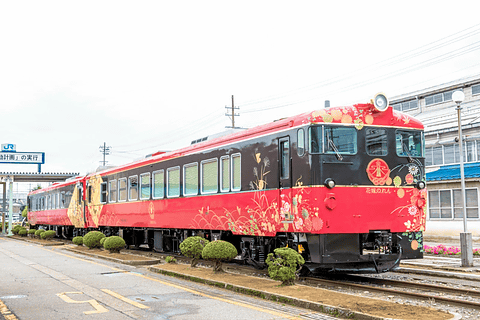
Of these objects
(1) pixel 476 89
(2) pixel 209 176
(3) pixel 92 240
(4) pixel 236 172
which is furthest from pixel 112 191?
(1) pixel 476 89

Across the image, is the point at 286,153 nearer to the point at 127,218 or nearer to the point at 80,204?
the point at 127,218

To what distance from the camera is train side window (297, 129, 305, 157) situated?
33.0ft

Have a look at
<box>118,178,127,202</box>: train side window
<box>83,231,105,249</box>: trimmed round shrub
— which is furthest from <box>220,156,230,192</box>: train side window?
<box>83,231,105,249</box>: trimmed round shrub

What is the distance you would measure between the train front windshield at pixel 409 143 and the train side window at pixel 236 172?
371 cm

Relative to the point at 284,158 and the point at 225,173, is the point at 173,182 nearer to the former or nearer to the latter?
the point at 225,173

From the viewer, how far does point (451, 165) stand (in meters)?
24.6

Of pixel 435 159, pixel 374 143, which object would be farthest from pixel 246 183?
pixel 435 159

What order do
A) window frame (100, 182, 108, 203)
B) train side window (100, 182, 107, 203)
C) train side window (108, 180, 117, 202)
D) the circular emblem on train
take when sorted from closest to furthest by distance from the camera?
the circular emblem on train
train side window (108, 180, 117, 202)
window frame (100, 182, 108, 203)
train side window (100, 182, 107, 203)

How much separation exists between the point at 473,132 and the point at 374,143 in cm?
1551

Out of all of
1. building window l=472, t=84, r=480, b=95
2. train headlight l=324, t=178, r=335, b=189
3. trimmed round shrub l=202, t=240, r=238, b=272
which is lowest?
trimmed round shrub l=202, t=240, r=238, b=272

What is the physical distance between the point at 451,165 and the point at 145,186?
15040 mm

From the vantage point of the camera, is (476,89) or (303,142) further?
(476,89)

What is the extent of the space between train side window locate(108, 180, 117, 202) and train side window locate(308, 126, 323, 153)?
12.7 metres

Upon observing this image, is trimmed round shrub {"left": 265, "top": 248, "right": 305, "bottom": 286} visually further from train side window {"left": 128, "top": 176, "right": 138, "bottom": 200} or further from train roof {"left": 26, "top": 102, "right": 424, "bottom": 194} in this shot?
train side window {"left": 128, "top": 176, "right": 138, "bottom": 200}
